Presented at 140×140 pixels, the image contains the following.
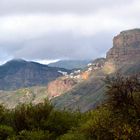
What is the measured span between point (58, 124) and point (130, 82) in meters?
14.7

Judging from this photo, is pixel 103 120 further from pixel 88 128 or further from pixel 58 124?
pixel 58 124

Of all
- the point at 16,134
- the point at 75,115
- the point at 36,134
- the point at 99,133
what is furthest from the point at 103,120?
the point at 75,115

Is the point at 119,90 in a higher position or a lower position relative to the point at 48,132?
higher

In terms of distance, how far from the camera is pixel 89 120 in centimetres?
5831

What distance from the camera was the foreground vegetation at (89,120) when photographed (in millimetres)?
50031

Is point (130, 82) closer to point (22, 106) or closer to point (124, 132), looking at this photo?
point (124, 132)

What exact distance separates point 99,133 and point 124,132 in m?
6.78

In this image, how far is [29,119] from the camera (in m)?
61.4

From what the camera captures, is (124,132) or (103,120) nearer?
(124,132)

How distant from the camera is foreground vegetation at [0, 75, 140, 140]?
164 feet

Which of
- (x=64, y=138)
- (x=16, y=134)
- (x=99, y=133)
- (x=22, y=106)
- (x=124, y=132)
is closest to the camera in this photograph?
(x=124, y=132)

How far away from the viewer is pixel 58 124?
214ft

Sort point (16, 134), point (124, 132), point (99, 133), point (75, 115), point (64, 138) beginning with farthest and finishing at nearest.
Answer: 1. point (75, 115)
2. point (16, 134)
3. point (64, 138)
4. point (99, 133)
5. point (124, 132)

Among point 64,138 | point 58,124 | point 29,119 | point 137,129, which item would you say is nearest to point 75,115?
point 58,124
